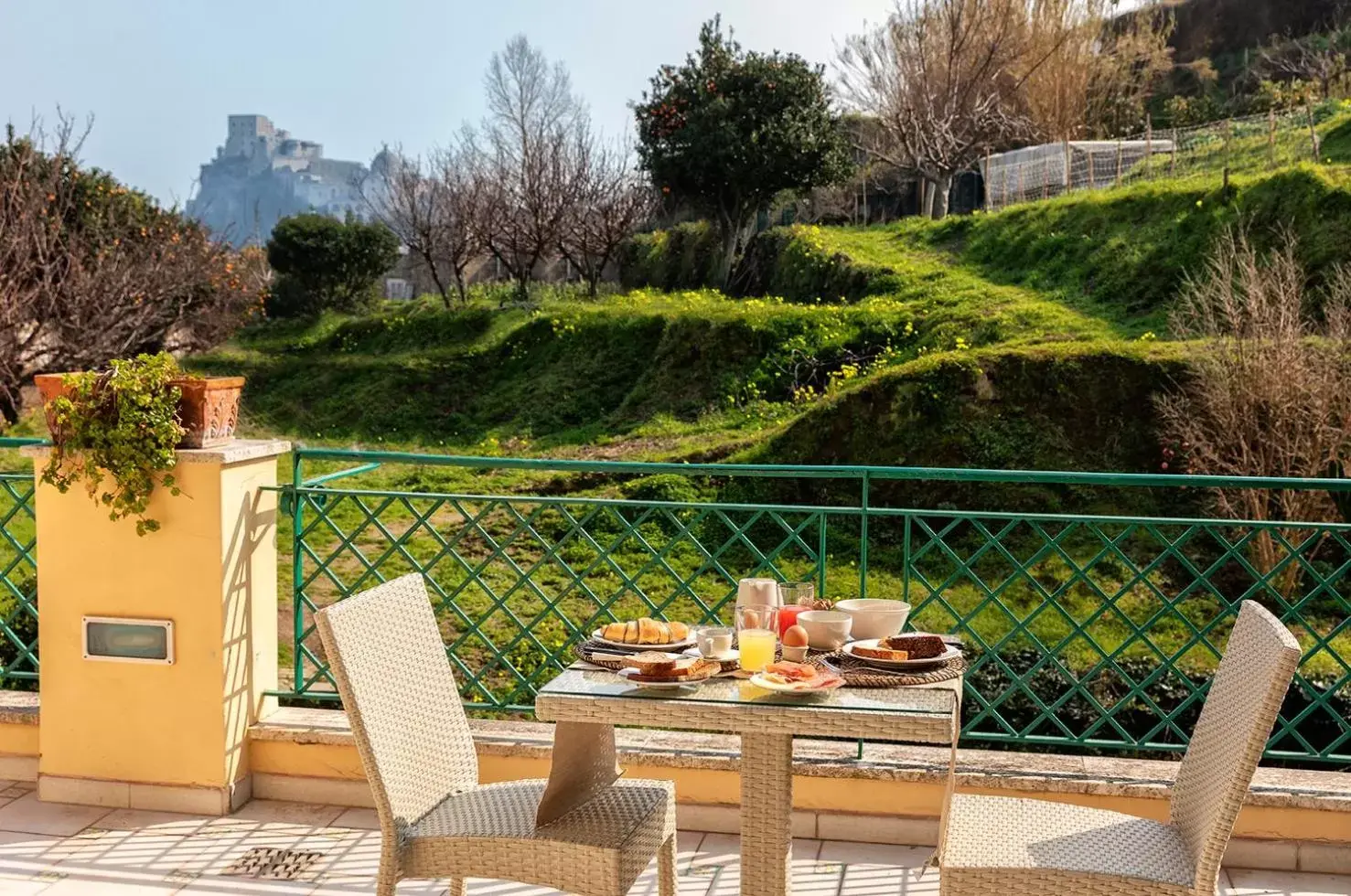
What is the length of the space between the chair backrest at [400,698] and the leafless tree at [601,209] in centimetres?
1598

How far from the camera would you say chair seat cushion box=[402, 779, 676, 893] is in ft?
7.56

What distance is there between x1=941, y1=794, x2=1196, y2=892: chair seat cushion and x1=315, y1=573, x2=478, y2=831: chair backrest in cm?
100

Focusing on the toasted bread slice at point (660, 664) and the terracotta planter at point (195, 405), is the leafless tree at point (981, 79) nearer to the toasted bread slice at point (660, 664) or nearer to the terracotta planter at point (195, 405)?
the terracotta planter at point (195, 405)

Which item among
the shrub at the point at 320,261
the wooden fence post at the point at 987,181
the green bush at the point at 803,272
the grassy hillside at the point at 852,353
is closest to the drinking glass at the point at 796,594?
the grassy hillside at the point at 852,353

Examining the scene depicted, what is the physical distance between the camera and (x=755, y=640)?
2.32 m

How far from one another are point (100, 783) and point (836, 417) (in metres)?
6.41

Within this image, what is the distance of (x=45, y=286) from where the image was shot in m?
11.1

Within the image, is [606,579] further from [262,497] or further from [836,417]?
[262,497]

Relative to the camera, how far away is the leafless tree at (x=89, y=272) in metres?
11.4

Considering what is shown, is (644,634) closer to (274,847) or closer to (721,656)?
(721,656)

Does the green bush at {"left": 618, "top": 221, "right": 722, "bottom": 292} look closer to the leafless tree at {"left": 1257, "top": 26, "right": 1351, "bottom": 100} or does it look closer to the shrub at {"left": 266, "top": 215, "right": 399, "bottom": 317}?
the shrub at {"left": 266, "top": 215, "right": 399, "bottom": 317}

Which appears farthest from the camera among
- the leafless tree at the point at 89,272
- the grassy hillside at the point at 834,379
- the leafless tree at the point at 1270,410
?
the leafless tree at the point at 89,272

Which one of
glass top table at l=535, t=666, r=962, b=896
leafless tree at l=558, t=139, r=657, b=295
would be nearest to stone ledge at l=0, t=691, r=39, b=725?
glass top table at l=535, t=666, r=962, b=896

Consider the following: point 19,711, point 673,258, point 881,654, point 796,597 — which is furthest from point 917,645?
point 673,258
